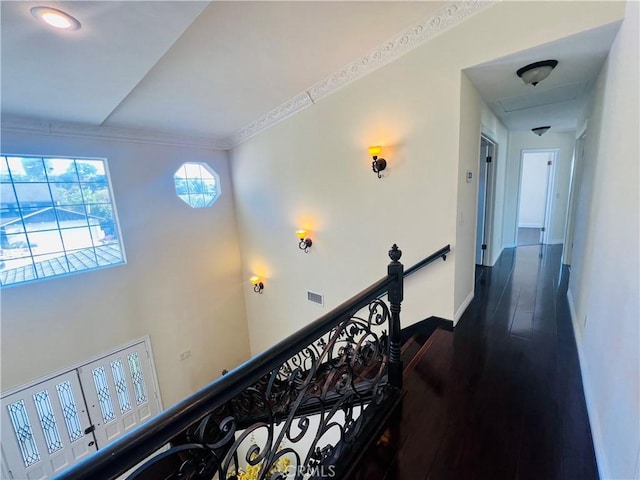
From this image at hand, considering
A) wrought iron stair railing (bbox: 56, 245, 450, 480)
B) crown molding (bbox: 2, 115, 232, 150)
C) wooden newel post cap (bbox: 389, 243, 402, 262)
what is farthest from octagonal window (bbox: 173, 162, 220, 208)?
wooden newel post cap (bbox: 389, 243, 402, 262)

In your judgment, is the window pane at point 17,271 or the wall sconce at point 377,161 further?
the window pane at point 17,271

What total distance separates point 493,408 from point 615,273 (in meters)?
1.06

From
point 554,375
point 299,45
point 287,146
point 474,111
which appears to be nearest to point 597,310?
point 554,375

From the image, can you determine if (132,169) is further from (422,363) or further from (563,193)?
(563,193)

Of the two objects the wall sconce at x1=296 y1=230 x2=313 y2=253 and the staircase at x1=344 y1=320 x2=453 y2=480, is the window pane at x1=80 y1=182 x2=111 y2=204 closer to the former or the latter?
the wall sconce at x1=296 y1=230 x2=313 y2=253

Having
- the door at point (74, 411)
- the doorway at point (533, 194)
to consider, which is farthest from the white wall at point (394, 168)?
the doorway at point (533, 194)

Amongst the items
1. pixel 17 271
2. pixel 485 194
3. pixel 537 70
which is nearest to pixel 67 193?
pixel 17 271

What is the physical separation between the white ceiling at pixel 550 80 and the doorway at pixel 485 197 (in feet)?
1.65

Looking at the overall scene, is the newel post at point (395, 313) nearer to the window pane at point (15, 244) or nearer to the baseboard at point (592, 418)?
the baseboard at point (592, 418)

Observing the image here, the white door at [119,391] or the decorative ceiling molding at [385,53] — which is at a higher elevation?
the decorative ceiling molding at [385,53]

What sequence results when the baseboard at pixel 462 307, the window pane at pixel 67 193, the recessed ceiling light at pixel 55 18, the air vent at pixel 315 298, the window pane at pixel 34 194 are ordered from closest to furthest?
the recessed ceiling light at pixel 55 18 < the baseboard at pixel 462 307 < the window pane at pixel 34 194 < the window pane at pixel 67 193 < the air vent at pixel 315 298

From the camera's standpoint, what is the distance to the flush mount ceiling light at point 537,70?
216 centimetres

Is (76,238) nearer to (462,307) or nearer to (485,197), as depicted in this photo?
(462,307)

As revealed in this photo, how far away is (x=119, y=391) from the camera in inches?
166
